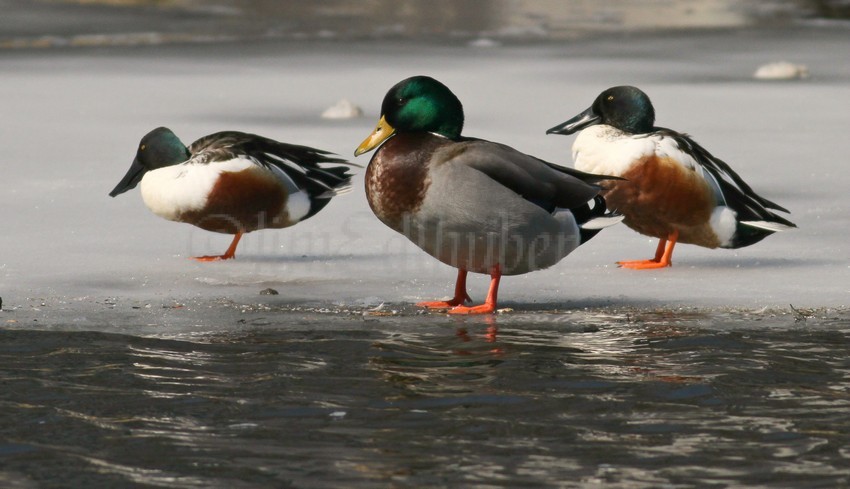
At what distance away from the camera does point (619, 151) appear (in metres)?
6.05

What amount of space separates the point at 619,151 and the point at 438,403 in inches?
90.4

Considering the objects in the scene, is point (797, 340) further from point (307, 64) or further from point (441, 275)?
point (307, 64)

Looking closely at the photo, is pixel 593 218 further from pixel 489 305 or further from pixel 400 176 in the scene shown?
pixel 400 176

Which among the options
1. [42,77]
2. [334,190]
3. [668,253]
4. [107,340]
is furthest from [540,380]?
[42,77]

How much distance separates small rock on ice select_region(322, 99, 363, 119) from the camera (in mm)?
9977

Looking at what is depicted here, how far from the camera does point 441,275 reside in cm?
602

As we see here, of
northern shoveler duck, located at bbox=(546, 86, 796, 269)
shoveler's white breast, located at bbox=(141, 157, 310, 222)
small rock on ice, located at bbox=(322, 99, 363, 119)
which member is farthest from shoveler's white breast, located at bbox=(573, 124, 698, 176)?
small rock on ice, located at bbox=(322, 99, 363, 119)

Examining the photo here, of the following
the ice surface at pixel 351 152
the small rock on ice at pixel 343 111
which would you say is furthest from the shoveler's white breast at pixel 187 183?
the small rock on ice at pixel 343 111

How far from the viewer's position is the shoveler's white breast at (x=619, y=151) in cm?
600

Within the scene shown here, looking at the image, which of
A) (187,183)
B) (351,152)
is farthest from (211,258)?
(351,152)

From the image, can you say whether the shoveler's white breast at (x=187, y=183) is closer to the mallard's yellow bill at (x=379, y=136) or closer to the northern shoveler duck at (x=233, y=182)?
the northern shoveler duck at (x=233, y=182)

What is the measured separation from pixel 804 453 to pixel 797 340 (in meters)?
1.17

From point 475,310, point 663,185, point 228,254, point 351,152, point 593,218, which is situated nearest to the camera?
point 475,310

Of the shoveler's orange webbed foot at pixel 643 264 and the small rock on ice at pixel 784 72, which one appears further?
the small rock on ice at pixel 784 72
